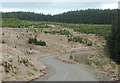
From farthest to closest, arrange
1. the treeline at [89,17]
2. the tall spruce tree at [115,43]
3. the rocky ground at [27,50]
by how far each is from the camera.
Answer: the treeline at [89,17] → the tall spruce tree at [115,43] → the rocky ground at [27,50]

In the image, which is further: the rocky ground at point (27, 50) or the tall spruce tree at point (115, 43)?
the tall spruce tree at point (115, 43)

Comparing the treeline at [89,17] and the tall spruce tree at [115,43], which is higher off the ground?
the treeline at [89,17]

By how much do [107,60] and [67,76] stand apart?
12.6m

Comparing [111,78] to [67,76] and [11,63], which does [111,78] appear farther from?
[11,63]

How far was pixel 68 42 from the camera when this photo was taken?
165 feet

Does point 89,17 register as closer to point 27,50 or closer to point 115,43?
point 27,50

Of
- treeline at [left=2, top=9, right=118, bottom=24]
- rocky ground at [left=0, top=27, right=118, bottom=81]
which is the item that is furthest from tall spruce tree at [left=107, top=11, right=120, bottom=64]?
treeline at [left=2, top=9, right=118, bottom=24]

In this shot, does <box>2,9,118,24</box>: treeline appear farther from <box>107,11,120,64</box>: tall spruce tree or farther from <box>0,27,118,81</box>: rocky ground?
<box>107,11,120,64</box>: tall spruce tree

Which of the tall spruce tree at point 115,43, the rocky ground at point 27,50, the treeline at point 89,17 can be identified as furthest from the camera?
the treeline at point 89,17

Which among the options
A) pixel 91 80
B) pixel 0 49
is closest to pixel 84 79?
pixel 91 80

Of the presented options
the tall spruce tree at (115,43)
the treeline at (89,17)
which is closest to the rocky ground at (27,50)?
the tall spruce tree at (115,43)

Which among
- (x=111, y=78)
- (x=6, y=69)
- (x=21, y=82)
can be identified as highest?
(x=6, y=69)

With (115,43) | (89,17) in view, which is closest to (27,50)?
(115,43)

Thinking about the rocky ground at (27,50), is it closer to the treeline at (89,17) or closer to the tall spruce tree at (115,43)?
the tall spruce tree at (115,43)
